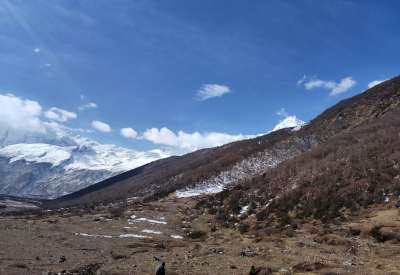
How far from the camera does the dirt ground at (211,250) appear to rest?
3153 cm

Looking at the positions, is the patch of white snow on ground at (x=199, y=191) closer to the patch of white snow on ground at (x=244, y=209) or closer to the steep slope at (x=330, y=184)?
the steep slope at (x=330, y=184)


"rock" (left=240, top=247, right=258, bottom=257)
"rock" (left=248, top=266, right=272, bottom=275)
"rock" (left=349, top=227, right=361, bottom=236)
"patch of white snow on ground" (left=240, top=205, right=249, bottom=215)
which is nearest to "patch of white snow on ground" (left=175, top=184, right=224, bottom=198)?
"patch of white snow on ground" (left=240, top=205, right=249, bottom=215)

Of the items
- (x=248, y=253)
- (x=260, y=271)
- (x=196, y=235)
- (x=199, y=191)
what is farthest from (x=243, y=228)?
(x=199, y=191)

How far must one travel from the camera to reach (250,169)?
128 metres

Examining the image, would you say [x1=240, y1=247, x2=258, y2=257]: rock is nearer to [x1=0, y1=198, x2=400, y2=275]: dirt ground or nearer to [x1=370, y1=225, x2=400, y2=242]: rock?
[x1=0, y1=198, x2=400, y2=275]: dirt ground

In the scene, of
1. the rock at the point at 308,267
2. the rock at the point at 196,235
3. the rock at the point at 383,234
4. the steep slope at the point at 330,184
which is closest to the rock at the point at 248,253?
the rock at the point at 308,267

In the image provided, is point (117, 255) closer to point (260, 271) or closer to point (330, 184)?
point (260, 271)

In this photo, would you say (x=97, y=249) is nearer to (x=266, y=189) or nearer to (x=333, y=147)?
(x=266, y=189)

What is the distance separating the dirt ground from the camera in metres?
31.5

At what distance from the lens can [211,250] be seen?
4106 cm

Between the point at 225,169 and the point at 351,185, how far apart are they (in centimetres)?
7792

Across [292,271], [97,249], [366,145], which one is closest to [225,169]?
[366,145]

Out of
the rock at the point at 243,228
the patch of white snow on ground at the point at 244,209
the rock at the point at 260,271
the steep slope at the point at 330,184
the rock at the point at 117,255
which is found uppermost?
the steep slope at the point at 330,184

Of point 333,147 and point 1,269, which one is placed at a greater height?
point 333,147
